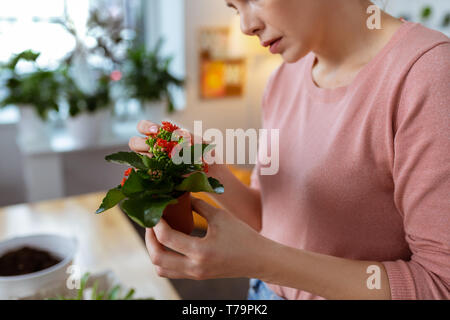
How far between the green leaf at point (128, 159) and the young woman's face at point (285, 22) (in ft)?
0.99

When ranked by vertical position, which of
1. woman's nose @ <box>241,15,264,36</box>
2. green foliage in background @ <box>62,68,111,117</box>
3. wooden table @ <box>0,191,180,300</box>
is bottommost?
wooden table @ <box>0,191,180,300</box>

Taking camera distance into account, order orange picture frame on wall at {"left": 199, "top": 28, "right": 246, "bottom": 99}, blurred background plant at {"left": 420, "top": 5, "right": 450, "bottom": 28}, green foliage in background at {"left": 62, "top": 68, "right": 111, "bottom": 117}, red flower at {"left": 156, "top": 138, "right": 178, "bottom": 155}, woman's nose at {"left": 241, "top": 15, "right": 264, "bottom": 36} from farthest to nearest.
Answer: orange picture frame on wall at {"left": 199, "top": 28, "right": 246, "bottom": 99}
blurred background plant at {"left": 420, "top": 5, "right": 450, "bottom": 28}
green foliage in background at {"left": 62, "top": 68, "right": 111, "bottom": 117}
woman's nose at {"left": 241, "top": 15, "right": 264, "bottom": 36}
red flower at {"left": 156, "top": 138, "right": 178, "bottom": 155}

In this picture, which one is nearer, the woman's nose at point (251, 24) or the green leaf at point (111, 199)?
the green leaf at point (111, 199)

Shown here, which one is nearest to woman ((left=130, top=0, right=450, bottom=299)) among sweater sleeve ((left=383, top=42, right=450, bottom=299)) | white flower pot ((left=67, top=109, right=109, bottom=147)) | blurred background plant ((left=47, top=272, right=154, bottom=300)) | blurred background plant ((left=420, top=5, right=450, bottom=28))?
sweater sleeve ((left=383, top=42, right=450, bottom=299))

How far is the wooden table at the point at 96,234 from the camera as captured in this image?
3.28ft

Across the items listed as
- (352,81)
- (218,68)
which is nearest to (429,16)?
(218,68)

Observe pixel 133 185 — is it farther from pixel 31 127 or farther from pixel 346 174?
pixel 31 127

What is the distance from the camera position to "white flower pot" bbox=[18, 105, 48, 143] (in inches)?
87.4

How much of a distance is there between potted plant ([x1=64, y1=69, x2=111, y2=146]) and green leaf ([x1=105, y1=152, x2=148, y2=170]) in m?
1.79

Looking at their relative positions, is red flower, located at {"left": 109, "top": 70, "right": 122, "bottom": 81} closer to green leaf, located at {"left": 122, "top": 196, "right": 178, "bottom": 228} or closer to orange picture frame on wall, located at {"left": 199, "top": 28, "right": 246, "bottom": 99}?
orange picture frame on wall, located at {"left": 199, "top": 28, "right": 246, "bottom": 99}

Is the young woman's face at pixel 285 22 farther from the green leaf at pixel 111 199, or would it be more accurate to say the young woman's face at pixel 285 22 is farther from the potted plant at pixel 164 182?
the green leaf at pixel 111 199

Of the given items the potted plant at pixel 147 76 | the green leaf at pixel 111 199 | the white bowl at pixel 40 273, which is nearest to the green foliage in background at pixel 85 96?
the potted plant at pixel 147 76

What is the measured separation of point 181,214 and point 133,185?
8 cm
